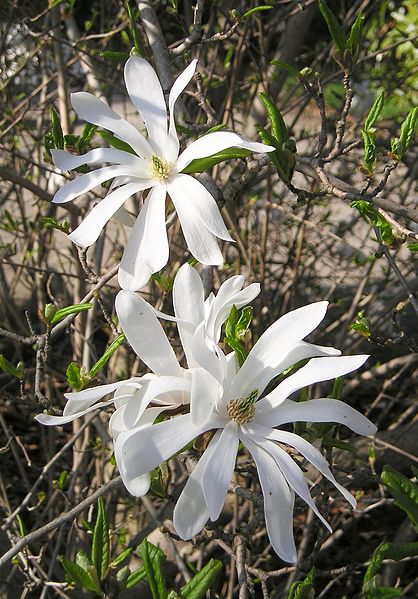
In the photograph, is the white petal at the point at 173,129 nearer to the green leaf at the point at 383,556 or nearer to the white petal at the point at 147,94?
the white petal at the point at 147,94

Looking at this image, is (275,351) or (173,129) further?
(173,129)

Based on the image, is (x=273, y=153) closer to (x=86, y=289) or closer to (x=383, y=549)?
(x=383, y=549)

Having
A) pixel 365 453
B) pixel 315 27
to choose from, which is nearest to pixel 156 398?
pixel 365 453

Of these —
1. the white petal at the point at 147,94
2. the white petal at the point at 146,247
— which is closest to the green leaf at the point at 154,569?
the white petal at the point at 146,247

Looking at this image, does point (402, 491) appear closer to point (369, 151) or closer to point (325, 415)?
point (325, 415)

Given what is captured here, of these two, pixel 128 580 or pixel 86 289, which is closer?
pixel 128 580

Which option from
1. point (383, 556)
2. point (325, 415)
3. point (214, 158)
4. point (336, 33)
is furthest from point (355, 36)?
point (383, 556)
